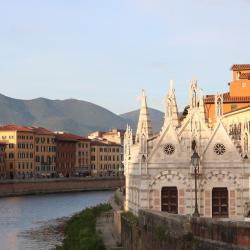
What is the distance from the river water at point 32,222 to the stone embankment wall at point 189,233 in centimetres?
3636

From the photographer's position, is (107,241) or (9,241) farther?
(9,241)

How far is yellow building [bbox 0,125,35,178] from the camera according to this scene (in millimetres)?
170000

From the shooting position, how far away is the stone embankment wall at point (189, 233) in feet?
58.4

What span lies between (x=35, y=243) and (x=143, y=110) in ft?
89.6

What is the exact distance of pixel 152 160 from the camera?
127 feet

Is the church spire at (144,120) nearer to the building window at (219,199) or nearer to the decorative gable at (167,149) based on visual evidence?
the decorative gable at (167,149)

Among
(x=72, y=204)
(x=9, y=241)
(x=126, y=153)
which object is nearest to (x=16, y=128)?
(x=72, y=204)

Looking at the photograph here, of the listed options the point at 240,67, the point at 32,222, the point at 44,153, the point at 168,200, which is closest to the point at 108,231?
the point at 168,200

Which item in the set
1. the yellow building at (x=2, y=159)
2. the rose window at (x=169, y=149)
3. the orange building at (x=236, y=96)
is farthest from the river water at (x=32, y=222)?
the yellow building at (x=2, y=159)

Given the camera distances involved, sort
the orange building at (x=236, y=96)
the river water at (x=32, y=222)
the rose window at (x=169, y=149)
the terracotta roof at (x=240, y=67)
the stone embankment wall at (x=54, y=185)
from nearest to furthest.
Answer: the rose window at (x=169, y=149), the orange building at (x=236, y=96), the terracotta roof at (x=240, y=67), the river water at (x=32, y=222), the stone embankment wall at (x=54, y=185)

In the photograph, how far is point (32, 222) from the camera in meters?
86.5

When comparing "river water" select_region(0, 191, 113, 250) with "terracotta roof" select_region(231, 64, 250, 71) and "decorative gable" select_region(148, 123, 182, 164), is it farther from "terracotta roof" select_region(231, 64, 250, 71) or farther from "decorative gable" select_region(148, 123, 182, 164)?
"decorative gable" select_region(148, 123, 182, 164)

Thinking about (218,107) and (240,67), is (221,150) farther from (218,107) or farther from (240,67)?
(240,67)

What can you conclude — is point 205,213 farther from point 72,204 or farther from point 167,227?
point 72,204
